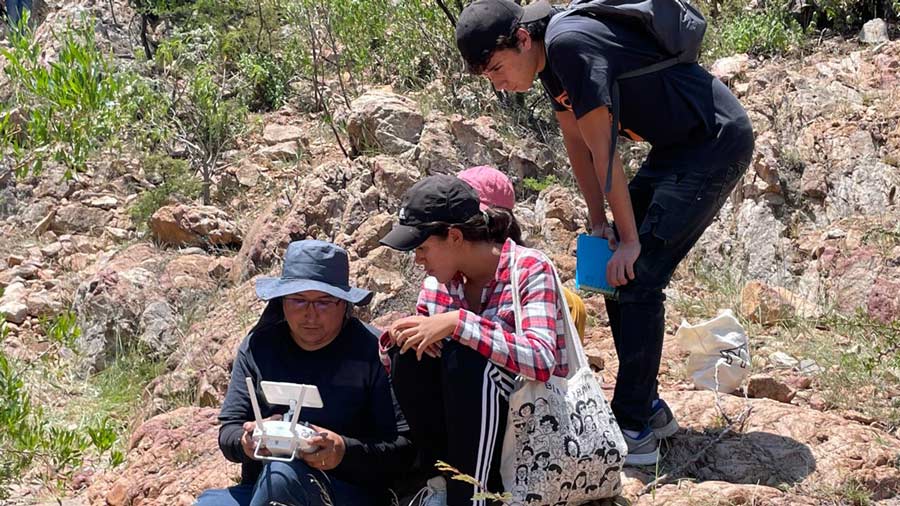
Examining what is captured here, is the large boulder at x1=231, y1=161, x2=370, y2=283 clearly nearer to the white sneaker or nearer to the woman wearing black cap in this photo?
the woman wearing black cap

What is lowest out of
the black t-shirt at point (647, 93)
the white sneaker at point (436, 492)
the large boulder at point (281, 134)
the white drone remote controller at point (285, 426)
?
the large boulder at point (281, 134)

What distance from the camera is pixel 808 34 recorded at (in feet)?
24.0

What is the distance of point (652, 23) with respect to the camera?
3.21 metres

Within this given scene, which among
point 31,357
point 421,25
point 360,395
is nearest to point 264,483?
point 360,395

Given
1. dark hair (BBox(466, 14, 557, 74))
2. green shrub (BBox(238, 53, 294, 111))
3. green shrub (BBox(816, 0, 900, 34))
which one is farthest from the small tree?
dark hair (BBox(466, 14, 557, 74))

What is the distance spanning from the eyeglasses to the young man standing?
82cm

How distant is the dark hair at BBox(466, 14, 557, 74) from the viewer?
10.4 feet

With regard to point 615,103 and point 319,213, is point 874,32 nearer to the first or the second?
point 319,213

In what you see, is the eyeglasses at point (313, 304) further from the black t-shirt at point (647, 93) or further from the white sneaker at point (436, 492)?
the black t-shirt at point (647, 93)

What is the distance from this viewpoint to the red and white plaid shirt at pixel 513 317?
2893 mm

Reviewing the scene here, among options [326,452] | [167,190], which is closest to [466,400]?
[326,452]

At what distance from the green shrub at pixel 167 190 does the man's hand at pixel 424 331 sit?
478 centimetres

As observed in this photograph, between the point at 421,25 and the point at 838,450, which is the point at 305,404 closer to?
the point at 838,450

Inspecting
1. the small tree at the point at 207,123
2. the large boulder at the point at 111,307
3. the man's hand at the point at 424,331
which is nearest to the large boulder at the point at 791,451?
the man's hand at the point at 424,331
